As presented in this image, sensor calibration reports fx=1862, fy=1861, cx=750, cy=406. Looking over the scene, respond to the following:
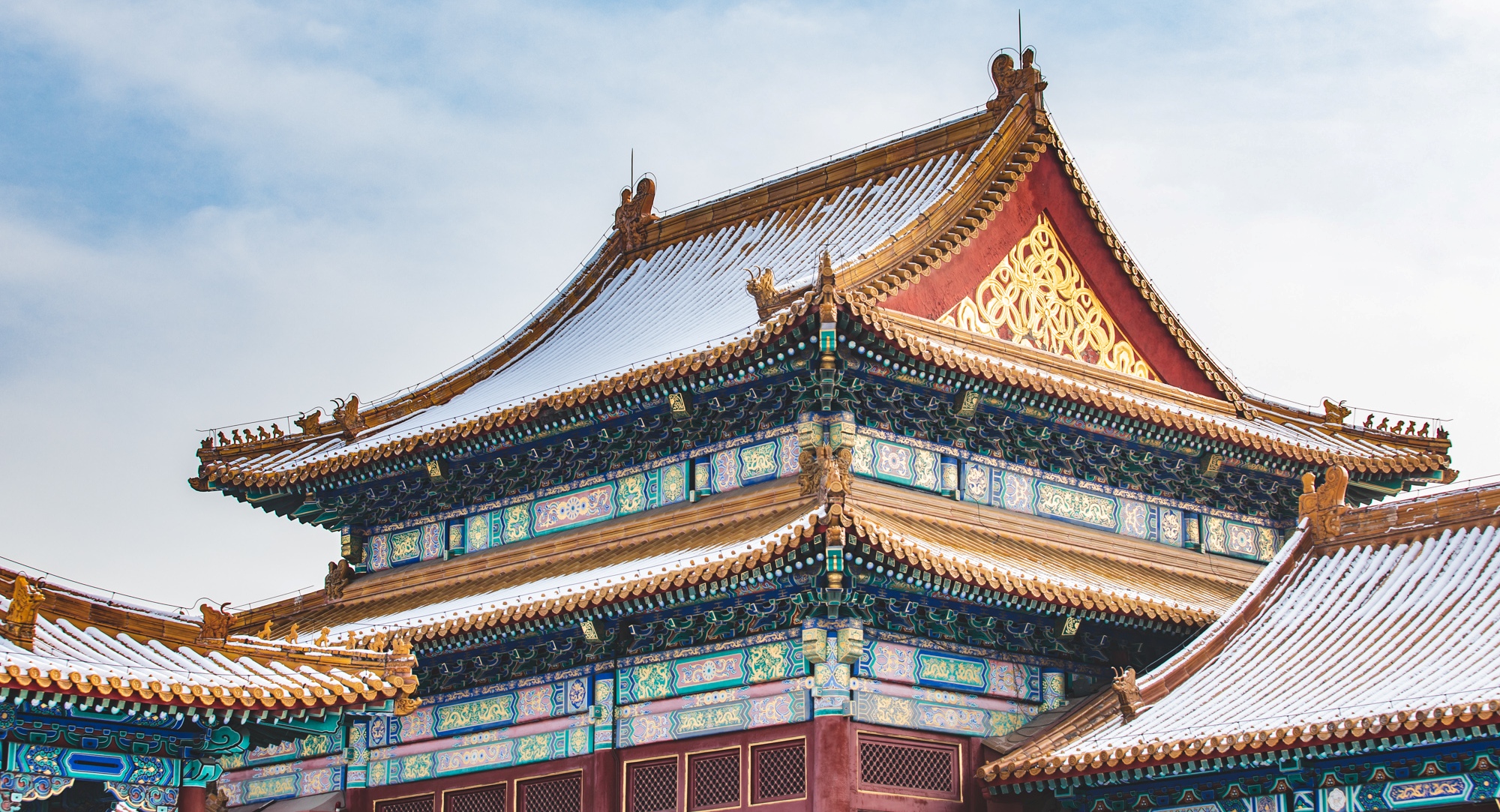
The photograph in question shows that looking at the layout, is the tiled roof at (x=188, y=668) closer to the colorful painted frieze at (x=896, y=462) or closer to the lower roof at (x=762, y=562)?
the lower roof at (x=762, y=562)

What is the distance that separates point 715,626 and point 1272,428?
9.09 meters

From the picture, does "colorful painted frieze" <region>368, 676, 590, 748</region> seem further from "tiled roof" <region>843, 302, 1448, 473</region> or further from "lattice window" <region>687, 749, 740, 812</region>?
"tiled roof" <region>843, 302, 1448, 473</region>

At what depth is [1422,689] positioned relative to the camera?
17844mm

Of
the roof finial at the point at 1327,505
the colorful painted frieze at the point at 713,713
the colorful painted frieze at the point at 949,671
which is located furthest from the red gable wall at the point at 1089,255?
the colorful painted frieze at the point at 713,713

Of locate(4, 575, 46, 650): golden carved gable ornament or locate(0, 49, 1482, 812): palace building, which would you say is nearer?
locate(4, 575, 46, 650): golden carved gable ornament

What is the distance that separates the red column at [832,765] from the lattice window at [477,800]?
471 cm

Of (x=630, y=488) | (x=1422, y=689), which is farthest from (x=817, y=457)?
(x=1422, y=689)

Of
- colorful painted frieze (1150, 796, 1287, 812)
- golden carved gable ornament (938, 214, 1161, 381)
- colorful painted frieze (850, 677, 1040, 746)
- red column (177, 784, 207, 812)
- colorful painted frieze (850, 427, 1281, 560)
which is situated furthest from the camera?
golden carved gable ornament (938, 214, 1161, 381)

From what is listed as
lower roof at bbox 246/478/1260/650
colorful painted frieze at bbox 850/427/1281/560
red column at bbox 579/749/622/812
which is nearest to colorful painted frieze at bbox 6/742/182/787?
lower roof at bbox 246/478/1260/650

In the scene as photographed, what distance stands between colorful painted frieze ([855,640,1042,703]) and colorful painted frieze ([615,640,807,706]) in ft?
2.65

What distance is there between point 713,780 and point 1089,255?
9.40 meters

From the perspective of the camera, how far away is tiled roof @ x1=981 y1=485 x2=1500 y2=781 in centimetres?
1762

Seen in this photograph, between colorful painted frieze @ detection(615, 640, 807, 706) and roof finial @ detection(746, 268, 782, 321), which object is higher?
roof finial @ detection(746, 268, 782, 321)

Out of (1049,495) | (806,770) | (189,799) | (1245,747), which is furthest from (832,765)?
(189,799)
